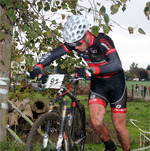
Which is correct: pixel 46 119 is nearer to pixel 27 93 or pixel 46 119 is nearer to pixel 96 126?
pixel 96 126

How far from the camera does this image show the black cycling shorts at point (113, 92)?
462cm

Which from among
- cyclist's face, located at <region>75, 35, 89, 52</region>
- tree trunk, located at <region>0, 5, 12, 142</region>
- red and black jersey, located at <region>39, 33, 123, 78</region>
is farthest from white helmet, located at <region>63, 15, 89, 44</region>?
tree trunk, located at <region>0, 5, 12, 142</region>

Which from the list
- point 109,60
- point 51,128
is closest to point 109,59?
point 109,60

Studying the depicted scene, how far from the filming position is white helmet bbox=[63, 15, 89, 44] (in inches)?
161

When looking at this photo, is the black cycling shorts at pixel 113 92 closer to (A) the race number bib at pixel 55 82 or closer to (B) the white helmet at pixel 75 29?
(B) the white helmet at pixel 75 29

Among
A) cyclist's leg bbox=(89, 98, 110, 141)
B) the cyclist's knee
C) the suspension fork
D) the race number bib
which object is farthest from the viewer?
the cyclist's knee

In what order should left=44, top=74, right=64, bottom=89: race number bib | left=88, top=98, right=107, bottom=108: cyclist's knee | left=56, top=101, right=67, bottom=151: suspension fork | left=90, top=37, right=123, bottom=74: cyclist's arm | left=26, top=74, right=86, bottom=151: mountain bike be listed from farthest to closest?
left=88, top=98, right=107, bottom=108: cyclist's knee → left=90, top=37, right=123, bottom=74: cyclist's arm → left=56, top=101, right=67, bottom=151: suspension fork → left=44, top=74, right=64, bottom=89: race number bib → left=26, top=74, right=86, bottom=151: mountain bike

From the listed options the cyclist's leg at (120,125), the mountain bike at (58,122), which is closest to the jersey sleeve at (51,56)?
the mountain bike at (58,122)

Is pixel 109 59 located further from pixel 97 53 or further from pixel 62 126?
pixel 62 126

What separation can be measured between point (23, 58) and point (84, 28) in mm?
1321

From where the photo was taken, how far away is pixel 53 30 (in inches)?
216

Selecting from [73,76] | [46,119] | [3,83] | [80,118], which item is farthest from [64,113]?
[3,83]

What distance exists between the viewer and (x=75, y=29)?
161 inches

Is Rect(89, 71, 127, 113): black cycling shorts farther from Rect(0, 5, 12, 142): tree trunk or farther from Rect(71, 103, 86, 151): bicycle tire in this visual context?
Rect(0, 5, 12, 142): tree trunk
